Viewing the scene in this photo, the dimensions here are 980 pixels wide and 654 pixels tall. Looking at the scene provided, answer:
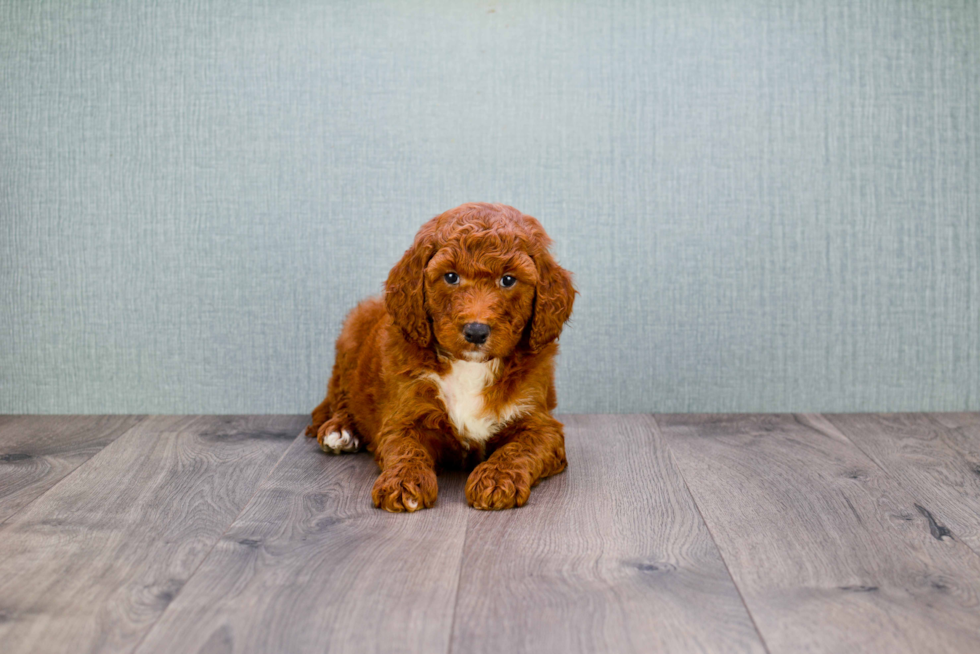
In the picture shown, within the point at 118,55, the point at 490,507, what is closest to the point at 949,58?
the point at 490,507

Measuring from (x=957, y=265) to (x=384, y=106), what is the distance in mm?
2101

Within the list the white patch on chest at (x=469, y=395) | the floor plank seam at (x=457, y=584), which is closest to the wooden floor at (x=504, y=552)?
the floor plank seam at (x=457, y=584)

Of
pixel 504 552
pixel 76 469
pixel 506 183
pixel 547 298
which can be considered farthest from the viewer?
pixel 506 183

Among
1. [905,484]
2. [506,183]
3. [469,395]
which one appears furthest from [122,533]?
[905,484]

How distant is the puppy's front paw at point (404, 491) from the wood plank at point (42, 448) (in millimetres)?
837

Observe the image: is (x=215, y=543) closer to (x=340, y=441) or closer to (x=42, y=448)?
(x=340, y=441)

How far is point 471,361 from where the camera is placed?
7.11 feet

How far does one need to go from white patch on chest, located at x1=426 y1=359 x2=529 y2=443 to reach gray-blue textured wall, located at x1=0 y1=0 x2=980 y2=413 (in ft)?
2.87

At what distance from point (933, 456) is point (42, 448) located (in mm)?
2644

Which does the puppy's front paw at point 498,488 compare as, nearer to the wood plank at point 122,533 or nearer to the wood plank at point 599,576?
the wood plank at point 599,576

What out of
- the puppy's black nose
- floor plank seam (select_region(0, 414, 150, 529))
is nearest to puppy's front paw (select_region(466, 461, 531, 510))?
the puppy's black nose

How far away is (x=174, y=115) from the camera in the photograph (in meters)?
2.97

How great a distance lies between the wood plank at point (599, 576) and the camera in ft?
4.52

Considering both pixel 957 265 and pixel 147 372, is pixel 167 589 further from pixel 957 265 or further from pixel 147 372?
pixel 957 265
